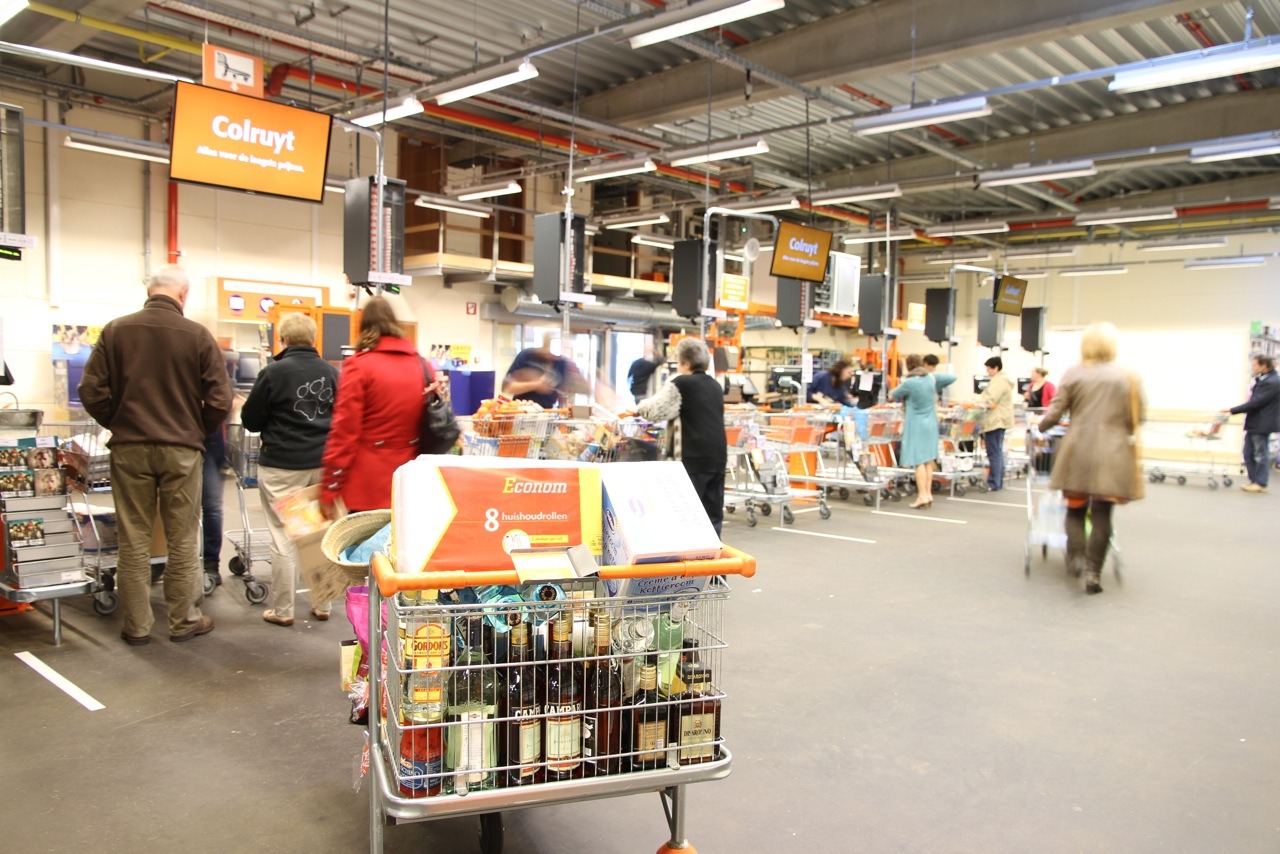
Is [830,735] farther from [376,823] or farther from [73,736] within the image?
[73,736]

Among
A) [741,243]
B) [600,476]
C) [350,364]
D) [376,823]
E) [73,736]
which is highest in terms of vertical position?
[741,243]

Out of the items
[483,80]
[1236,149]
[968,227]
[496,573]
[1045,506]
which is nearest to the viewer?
Result: [496,573]

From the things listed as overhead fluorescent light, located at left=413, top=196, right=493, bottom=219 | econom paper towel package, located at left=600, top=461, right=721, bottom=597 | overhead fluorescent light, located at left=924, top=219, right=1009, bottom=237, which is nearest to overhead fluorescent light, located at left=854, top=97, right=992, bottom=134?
overhead fluorescent light, located at left=413, top=196, right=493, bottom=219

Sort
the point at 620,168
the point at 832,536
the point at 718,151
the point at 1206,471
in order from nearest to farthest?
the point at 832,536, the point at 718,151, the point at 620,168, the point at 1206,471

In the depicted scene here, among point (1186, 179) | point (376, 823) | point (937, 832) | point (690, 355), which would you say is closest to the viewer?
point (376, 823)

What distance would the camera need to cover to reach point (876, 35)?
348 inches

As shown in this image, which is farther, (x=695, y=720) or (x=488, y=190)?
(x=488, y=190)

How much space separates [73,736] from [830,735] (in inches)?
117

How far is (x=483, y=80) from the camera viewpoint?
320 inches

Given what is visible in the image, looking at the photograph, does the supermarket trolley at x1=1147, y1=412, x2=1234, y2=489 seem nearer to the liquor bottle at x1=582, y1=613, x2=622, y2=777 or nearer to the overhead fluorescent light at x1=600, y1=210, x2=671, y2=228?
the overhead fluorescent light at x1=600, y1=210, x2=671, y2=228

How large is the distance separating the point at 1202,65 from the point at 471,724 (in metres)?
7.70

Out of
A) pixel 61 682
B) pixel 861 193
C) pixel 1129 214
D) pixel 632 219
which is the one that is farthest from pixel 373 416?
pixel 1129 214

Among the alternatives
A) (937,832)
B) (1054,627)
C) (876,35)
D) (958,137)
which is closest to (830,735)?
(937,832)

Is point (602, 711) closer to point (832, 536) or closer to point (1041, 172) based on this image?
point (832, 536)
